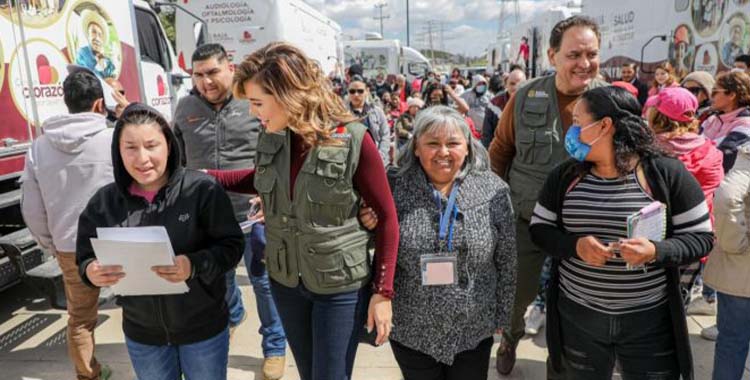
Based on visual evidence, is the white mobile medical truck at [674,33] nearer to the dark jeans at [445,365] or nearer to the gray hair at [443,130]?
the gray hair at [443,130]

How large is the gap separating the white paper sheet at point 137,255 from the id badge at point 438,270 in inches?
34.4

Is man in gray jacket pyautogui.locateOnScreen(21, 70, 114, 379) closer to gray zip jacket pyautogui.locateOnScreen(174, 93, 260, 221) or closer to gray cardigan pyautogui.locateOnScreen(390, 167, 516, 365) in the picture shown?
gray zip jacket pyautogui.locateOnScreen(174, 93, 260, 221)

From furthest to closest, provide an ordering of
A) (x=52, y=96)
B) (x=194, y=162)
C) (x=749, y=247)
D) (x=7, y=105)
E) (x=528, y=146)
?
(x=52, y=96) < (x=7, y=105) < (x=194, y=162) < (x=528, y=146) < (x=749, y=247)

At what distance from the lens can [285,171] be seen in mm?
1868

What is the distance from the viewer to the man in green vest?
8.16ft

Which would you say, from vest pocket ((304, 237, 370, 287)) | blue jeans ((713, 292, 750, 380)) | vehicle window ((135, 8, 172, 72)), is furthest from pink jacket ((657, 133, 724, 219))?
vehicle window ((135, 8, 172, 72))

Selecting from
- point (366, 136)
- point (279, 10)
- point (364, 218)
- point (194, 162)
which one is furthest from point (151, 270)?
point (279, 10)

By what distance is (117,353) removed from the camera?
3.54m

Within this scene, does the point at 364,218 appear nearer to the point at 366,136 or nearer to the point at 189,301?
the point at 366,136

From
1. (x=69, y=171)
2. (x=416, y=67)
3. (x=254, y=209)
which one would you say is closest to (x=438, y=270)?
(x=254, y=209)

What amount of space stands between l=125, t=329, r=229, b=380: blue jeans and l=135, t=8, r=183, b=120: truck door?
14.1ft

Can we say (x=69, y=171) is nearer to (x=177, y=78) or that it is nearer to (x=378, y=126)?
(x=378, y=126)

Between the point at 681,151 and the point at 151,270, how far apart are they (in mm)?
2247

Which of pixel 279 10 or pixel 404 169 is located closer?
pixel 404 169
